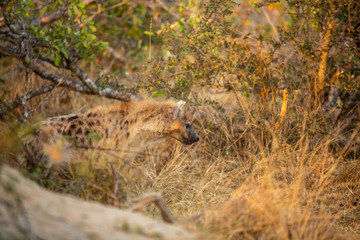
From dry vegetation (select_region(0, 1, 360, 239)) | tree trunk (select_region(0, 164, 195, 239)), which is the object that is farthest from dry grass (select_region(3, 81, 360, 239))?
tree trunk (select_region(0, 164, 195, 239))

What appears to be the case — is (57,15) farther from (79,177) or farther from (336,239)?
(336,239)

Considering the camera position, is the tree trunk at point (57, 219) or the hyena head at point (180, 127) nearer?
the tree trunk at point (57, 219)

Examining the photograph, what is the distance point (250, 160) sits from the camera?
14.4 ft

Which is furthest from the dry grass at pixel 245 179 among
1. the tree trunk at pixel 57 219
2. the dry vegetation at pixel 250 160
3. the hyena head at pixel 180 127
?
the tree trunk at pixel 57 219

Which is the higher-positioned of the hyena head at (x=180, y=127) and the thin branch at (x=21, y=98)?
the thin branch at (x=21, y=98)

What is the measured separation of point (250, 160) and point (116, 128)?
1587mm

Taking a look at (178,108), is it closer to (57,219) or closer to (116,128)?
(116,128)

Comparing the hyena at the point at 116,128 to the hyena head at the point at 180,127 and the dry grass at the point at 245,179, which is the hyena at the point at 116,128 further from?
the dry grass at the point at 245,179

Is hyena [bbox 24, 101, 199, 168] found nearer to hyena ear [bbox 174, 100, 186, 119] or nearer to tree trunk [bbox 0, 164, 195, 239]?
hyena ear [bbox 174, 100, 186, 119]

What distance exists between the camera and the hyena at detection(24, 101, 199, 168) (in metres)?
3.88

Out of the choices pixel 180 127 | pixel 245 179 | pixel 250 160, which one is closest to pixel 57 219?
pixel 245 179

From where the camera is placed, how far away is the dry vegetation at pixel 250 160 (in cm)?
319

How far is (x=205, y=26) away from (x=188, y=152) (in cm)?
165

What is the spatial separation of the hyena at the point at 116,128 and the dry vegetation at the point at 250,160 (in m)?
0.22
